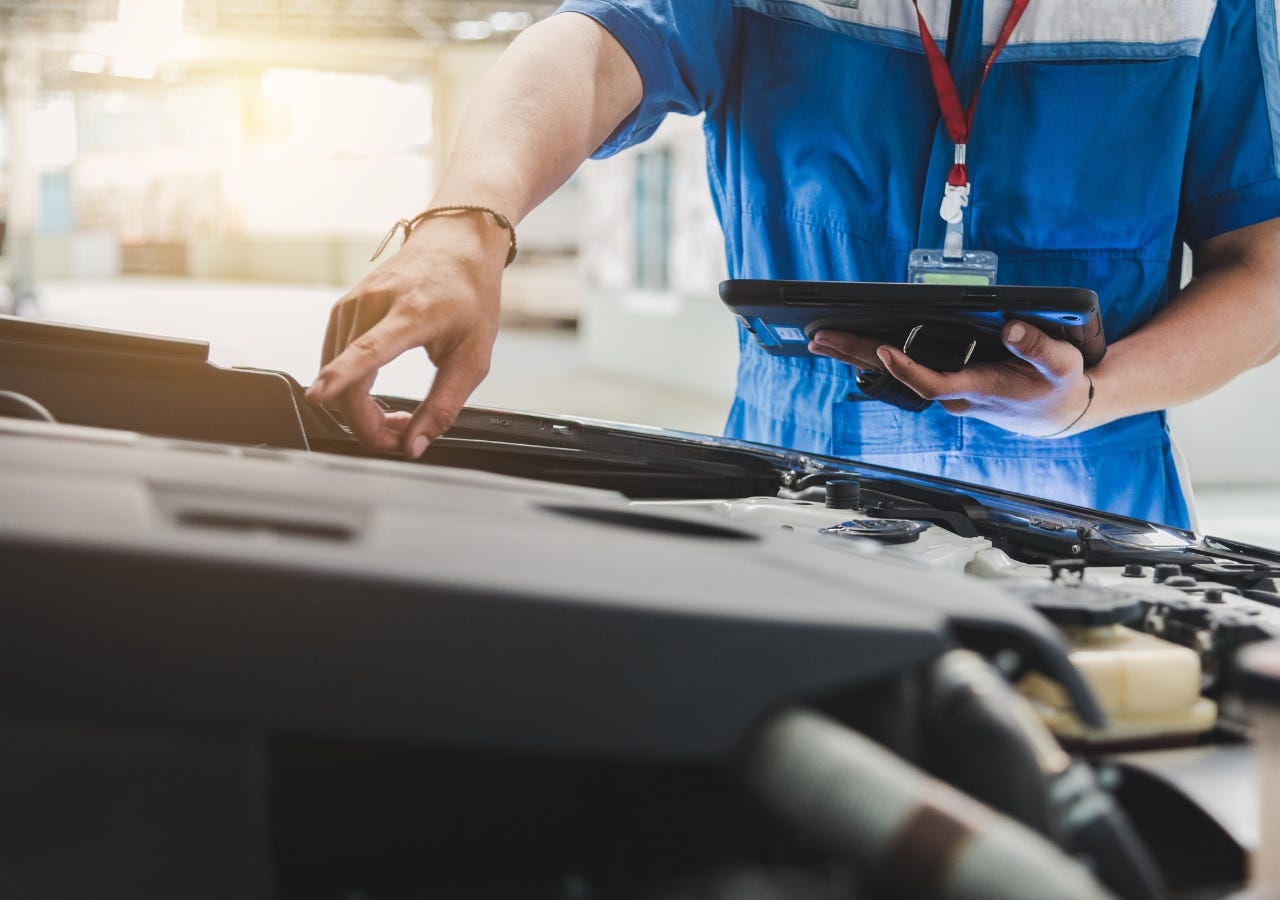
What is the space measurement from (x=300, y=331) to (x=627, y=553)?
9.76m

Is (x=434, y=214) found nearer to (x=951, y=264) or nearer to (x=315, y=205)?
(x=951, y=264)

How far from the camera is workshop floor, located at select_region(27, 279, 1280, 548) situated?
4.96 meters

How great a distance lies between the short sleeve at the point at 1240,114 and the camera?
127cm

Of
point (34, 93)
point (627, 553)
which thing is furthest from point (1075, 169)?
point (34, 93)

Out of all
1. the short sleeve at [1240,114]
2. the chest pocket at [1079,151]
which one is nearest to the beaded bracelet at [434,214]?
the chest pocket at [1079,151]

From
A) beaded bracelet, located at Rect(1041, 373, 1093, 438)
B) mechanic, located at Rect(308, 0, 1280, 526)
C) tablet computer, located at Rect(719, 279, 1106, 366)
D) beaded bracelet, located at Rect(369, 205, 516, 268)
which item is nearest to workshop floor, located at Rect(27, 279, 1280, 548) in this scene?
beaded bracelet, located at Rect(369, 205, 516, 268)

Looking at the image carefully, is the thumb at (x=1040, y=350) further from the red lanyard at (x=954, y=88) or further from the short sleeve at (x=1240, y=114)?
the short sleeve at (x=1240, y=114)

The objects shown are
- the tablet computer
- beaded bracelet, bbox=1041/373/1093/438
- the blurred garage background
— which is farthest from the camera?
the blurred garage background

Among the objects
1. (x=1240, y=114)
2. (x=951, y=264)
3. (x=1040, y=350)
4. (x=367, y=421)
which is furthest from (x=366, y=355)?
(x=1240, y=114)

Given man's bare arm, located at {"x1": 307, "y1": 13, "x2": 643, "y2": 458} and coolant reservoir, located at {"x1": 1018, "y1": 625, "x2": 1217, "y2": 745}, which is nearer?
coolant reservoir, located at {"x1": 1018, "y1": 625, "x2": 1217, "y2": 745}

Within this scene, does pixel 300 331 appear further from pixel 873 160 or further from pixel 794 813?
pixel 794 813

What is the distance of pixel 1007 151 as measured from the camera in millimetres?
1283

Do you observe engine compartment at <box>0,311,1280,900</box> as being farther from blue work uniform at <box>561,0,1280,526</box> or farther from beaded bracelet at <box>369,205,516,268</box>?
blue work uniform at <box>561,0,1280,526</box>

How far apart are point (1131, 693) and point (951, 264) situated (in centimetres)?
81
